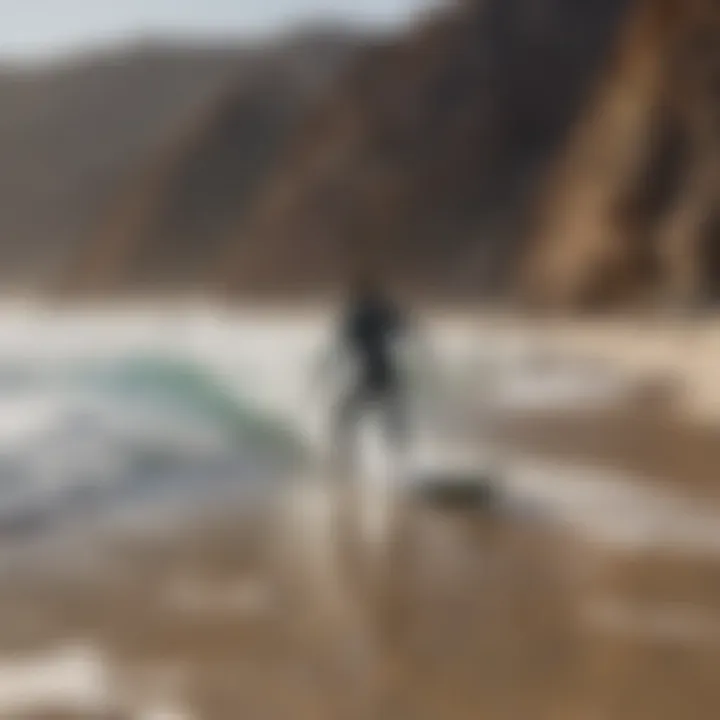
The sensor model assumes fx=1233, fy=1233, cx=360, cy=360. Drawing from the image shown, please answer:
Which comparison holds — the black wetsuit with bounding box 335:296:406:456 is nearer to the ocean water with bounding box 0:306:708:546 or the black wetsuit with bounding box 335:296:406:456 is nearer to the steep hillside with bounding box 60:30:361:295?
the ocean water with bounding box 0:306:708:546

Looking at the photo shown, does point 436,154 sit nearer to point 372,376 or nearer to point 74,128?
point 74,128

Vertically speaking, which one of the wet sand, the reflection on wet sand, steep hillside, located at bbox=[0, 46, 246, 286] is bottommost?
the reflection on wet sand

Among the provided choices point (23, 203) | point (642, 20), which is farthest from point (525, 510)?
point (642, 20)

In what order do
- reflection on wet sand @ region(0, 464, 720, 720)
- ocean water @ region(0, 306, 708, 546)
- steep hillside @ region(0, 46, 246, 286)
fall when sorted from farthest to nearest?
steep hillside @ region(0, 46, 246, 286)
ocean water @ region(0, 306, 708, 546)
reflection on wet sand @ region(0, 464, 720, 720)

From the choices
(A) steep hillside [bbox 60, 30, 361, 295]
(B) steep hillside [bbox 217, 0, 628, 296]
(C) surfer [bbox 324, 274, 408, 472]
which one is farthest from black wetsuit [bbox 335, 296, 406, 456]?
(A) steep hillside [bbox 60, 30, 361, 295]

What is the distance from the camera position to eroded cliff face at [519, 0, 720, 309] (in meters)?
4.34

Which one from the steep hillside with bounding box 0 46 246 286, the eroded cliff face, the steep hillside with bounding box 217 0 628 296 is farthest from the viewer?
the eroded cliff face

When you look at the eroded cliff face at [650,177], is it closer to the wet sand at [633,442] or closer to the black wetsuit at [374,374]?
the wet sand at [633,442]

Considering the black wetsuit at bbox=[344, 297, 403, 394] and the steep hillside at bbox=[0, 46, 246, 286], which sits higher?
→ the steep hillside at bbox=[0, 46, 246, 286]

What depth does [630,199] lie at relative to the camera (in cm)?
536

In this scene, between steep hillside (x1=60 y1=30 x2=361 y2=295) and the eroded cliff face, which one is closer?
A: steep hillside (x1=60 y1=30 x2=361 y2=295)

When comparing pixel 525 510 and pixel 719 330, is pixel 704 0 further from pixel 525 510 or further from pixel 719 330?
pixel 525 510

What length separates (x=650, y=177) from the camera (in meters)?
5.28

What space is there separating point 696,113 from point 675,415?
8.47 feet
